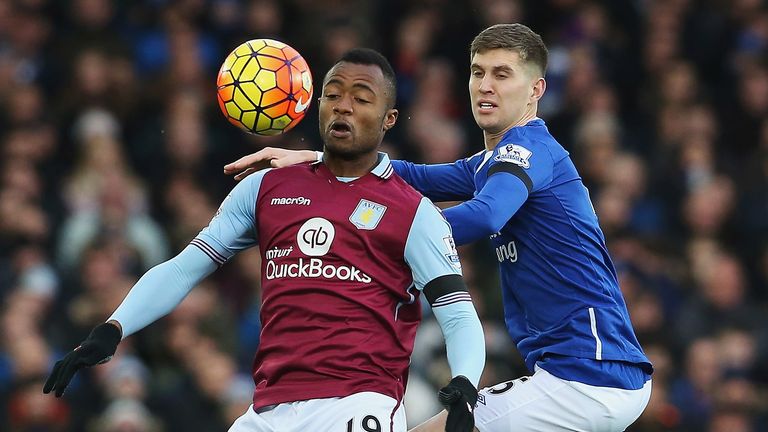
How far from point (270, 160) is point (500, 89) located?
→ 110 centimetres

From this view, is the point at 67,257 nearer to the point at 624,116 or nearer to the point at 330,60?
the point at 330,60

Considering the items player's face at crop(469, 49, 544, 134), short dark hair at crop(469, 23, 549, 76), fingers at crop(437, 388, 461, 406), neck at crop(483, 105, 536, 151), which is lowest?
fingers at crop(437, 388, 461, 406)

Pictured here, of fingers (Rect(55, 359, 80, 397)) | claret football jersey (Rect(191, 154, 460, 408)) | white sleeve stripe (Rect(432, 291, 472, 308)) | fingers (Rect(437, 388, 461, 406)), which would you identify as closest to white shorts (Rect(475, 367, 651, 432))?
claret football jersey (Rect(191, 154, 460, 408))

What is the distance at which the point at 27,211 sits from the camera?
11.6 metres

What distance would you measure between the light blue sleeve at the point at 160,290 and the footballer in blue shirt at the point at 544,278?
53 cm

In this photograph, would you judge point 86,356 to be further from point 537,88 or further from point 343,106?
point 537,88

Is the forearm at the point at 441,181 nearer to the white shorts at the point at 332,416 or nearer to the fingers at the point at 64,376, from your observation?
the white shorts at the point at 332,416

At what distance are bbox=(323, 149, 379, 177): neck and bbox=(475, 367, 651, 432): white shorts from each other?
3.98 ft

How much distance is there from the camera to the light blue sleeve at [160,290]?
18.6 ft

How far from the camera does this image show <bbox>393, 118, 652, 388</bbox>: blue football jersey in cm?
616

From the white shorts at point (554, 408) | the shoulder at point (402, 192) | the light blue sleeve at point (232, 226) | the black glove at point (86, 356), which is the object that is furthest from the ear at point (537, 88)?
the black glove at point (86, 356)

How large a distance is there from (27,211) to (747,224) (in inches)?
250

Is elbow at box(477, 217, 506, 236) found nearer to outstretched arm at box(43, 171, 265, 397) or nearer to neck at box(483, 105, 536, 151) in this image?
neck at box(483, 105, 536, 151)

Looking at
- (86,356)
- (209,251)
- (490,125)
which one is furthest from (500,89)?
(86,356)
